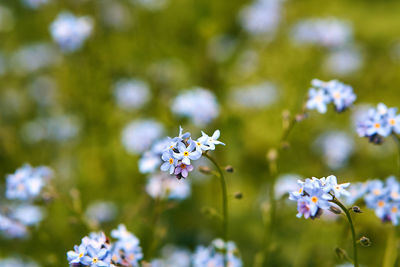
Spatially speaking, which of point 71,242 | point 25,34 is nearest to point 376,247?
point 71,242

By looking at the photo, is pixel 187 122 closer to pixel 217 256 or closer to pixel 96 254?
pixel 217 256

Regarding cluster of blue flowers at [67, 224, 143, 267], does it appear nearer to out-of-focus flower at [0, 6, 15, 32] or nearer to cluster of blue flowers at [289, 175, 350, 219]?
cluster of blue flowers at [289, 175, 350, 219]

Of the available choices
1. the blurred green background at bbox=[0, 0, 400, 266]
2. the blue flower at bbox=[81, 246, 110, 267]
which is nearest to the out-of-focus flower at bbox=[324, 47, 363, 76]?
the blurred green background at bbox=[0, 0, 400, 266]

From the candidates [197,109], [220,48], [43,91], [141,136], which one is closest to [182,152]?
[197,109]

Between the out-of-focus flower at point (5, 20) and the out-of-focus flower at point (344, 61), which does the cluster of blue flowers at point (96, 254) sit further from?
the out-of-focus flower at point (344, 61)

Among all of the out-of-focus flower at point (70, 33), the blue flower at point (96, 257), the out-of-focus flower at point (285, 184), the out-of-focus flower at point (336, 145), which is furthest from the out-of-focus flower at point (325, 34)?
the blue flower at point (96, 257)

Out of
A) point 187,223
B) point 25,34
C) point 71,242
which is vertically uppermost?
point 25,34

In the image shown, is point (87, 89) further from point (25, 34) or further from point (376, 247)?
point (376, 247)
